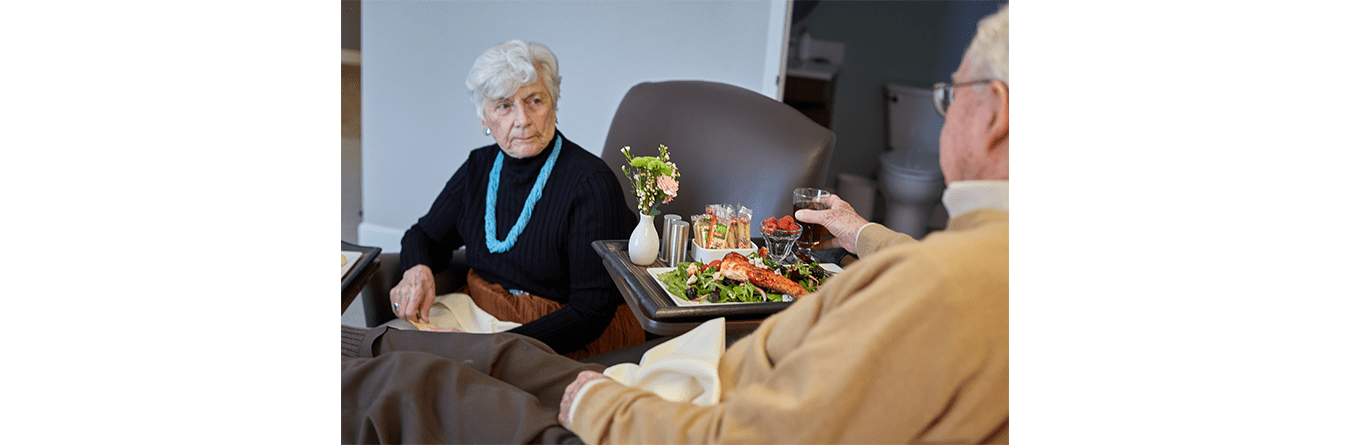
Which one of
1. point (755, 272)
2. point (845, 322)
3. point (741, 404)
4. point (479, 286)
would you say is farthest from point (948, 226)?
point (479, 286)

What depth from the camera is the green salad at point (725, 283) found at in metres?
1.20

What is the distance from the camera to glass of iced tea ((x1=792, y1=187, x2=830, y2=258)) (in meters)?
1.42

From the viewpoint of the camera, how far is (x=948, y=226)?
66 cm

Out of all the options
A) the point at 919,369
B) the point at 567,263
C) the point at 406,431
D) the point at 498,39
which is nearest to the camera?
the point at 919,369

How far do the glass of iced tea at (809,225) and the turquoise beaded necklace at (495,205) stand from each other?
1.66ft

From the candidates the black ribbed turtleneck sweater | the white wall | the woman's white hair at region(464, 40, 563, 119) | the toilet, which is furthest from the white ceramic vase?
the toilet

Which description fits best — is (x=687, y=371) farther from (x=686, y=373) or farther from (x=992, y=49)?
(x=992, y=49)

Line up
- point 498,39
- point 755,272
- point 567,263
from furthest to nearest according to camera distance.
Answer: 1. point 498,39
2. point 567,263
3. point 755,272

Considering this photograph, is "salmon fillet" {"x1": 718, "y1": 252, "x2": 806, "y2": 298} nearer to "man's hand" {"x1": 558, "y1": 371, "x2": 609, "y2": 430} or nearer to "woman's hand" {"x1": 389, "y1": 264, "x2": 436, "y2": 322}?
"man's hand" {"x1": 558, "y1": 371, "x2": 609, "y2": 430}

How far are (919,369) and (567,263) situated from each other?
988mm

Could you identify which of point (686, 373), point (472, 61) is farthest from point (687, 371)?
point (472, 61)

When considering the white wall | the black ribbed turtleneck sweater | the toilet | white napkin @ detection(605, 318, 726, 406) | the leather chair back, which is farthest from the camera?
the toilet

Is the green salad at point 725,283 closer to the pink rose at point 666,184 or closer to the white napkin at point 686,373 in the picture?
the pink rose at point 666,184
